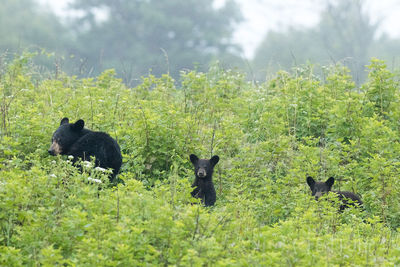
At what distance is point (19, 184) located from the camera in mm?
6016

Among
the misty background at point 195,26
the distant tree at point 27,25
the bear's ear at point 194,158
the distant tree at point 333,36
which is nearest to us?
the bear's ear at point 194,158

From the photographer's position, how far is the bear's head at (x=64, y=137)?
8.55 meters

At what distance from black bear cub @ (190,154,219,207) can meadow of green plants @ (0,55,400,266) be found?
0.84ft

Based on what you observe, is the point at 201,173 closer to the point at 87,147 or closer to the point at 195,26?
the point at 87,147

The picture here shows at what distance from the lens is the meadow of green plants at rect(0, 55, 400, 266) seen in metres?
5.36

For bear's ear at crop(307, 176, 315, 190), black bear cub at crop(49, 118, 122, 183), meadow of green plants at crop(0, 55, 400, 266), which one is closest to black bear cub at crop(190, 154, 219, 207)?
meadow of green plants at crop(0, 55, 400, 266)

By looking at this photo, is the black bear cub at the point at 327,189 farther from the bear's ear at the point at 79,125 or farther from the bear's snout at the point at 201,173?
the bear's ear at the point at 79,125

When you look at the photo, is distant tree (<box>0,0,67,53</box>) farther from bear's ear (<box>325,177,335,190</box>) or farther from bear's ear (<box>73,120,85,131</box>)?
bear's ear (<box>325,177,335,190</box>)

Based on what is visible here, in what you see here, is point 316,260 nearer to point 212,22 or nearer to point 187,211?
point 187,211

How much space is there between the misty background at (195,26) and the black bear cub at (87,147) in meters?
24.5

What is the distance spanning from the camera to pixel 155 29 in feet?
122

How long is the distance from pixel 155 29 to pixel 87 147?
2965 centimetres

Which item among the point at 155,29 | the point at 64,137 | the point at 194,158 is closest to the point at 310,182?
the point at 194,158

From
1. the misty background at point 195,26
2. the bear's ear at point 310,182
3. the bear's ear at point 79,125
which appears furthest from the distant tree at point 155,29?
the bear's ear at point 310,182
